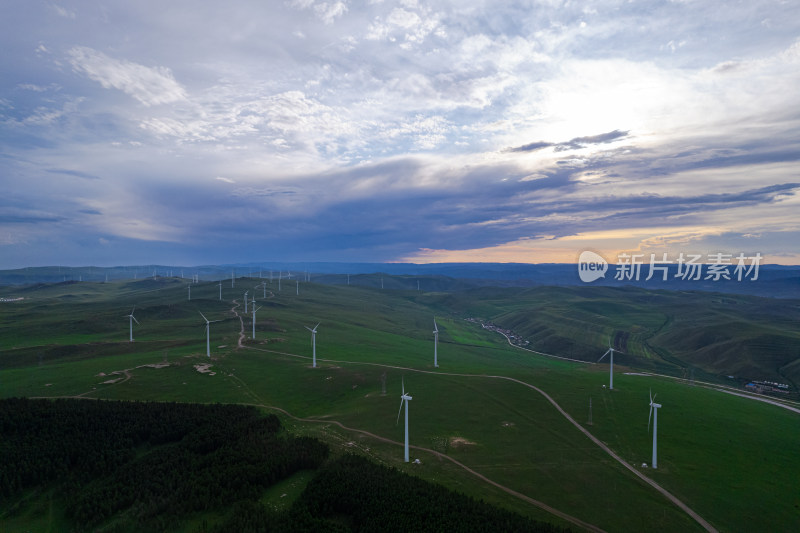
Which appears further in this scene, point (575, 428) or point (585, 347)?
point (585, 347)

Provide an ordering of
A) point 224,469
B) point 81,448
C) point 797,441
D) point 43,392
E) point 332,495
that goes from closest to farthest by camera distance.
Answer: point 332,495 < point 224,469 < point 81,448 < point 797,441 < point 43,392

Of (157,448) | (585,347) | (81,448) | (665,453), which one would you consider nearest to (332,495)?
(157,448)

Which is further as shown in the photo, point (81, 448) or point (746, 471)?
point (81, 448)

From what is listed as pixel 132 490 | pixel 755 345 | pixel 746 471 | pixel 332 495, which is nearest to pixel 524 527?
pixel 332 495

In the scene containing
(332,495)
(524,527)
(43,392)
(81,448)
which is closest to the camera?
(524,527)

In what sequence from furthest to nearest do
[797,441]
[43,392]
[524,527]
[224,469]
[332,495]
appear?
1. [43,392]
2. [797,441]
3. [224,469]
4. [332,495]
5. [524,527]

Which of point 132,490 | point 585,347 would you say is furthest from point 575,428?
point 585,347

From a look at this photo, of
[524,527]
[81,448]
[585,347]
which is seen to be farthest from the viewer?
[585,347]

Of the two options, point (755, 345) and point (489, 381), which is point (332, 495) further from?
point (755, 345)

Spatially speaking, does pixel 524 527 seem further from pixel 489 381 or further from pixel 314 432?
pixel 489 381
